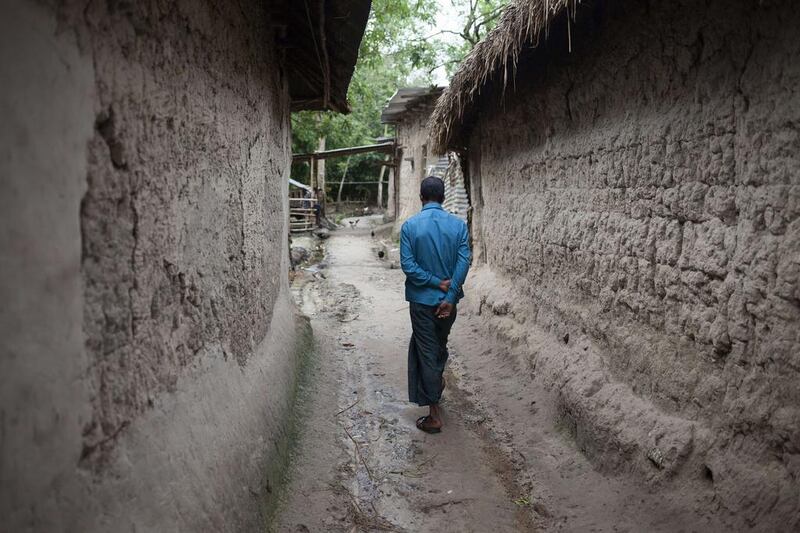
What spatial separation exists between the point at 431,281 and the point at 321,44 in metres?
2.00

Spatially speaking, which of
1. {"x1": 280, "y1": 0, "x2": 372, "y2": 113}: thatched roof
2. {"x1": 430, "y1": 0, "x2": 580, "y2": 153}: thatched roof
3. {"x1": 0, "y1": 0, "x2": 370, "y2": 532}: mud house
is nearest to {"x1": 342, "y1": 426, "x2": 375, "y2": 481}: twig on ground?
{"x1": 0, "y1": 0, "x2": 370, "y2": 532}: mud house

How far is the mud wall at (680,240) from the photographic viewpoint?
2.22m

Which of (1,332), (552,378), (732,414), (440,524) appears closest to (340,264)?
(552,378)

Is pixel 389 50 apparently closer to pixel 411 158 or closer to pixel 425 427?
pixel 411 158

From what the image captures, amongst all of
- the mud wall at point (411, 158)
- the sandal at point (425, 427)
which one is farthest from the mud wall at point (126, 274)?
the mud wall at point (411, 158)

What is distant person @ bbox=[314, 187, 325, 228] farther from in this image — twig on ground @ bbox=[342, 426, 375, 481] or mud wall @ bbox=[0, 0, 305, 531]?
mud wall @ bbox=[0, 0, 305, 531]

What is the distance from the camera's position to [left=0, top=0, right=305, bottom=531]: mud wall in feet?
4.07

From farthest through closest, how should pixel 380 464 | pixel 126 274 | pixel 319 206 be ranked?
pixel 319 206 → pixel 380 464 → pixel 126 274

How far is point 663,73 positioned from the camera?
116 inches

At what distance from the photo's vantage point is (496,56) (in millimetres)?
4023

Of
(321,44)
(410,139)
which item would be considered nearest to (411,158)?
(410,139)

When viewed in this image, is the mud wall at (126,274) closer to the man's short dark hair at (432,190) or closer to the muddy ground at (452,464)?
the muddy ground at (452,464)

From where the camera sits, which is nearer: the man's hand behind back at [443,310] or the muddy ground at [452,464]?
the muddy ground at [452,464]

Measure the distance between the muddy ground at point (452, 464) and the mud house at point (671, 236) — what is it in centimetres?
17
